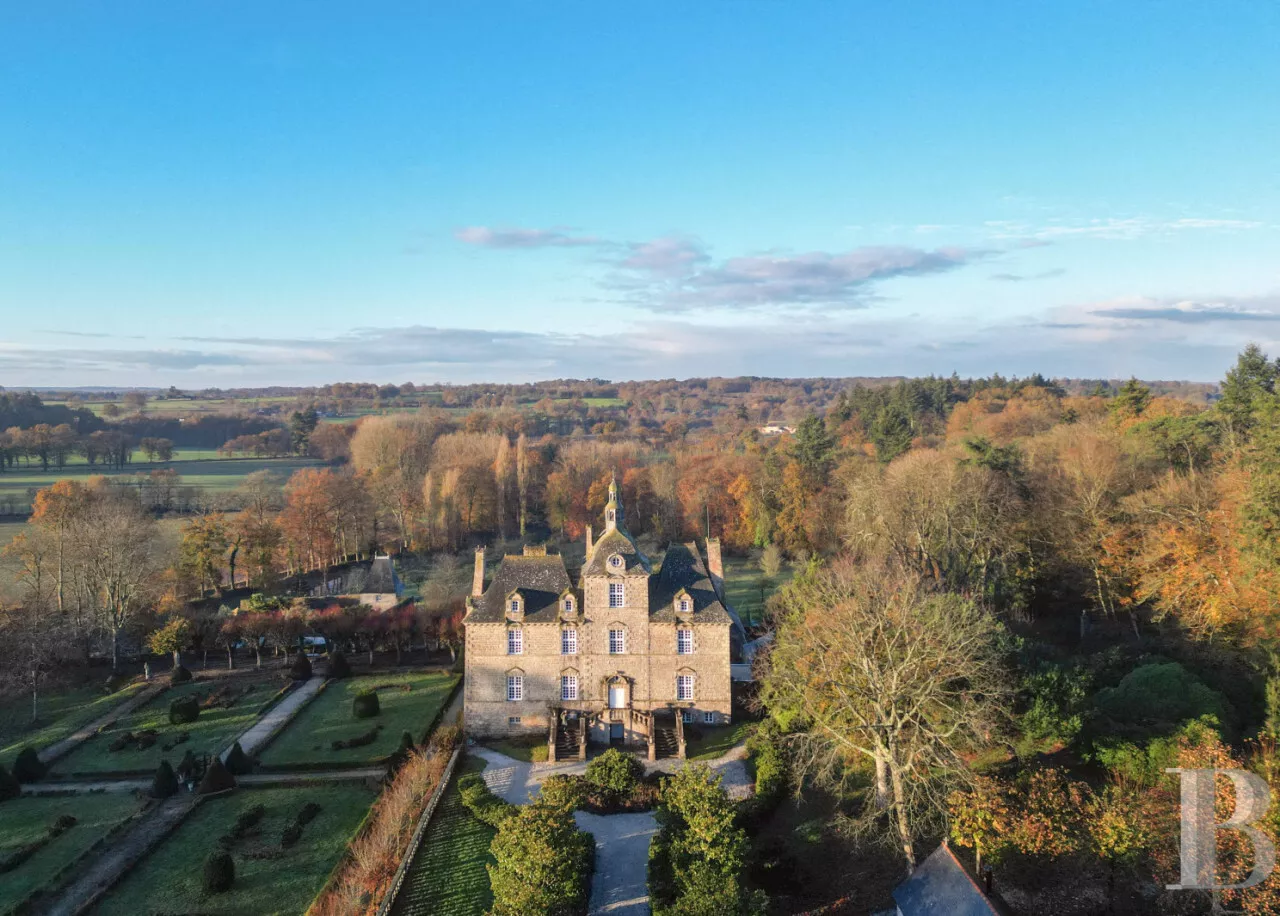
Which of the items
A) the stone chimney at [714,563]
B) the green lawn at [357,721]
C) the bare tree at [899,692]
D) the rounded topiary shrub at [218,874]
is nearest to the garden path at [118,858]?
the rounded topiary shrub at [218,874]

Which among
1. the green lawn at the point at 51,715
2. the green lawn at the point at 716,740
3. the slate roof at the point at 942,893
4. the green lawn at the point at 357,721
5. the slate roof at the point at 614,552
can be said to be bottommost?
the green lawn at the point at 51,715

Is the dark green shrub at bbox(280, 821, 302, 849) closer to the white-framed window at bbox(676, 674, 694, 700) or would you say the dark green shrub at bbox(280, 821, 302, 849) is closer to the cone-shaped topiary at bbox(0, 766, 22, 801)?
the cone-shaped topiary at bbox(0, 766, 22, 801)

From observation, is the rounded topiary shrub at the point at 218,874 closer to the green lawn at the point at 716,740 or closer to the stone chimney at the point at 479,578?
the stone chimney at the point at 479,578

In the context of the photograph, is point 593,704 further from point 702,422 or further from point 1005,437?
point 702,422

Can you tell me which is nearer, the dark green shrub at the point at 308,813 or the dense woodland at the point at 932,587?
the dense woodland at the point at 932,587

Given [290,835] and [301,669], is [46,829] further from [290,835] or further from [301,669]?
[301,669]

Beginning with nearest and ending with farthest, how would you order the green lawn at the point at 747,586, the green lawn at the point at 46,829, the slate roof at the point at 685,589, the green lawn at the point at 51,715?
the green lawn at the point at 46,829
the slate roof at the point at 685,589
the green lawn at the point at 51,715
the green lawn at the point at 747,586

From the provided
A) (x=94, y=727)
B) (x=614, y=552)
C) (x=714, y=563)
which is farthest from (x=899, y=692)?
(x=94, y=727)
